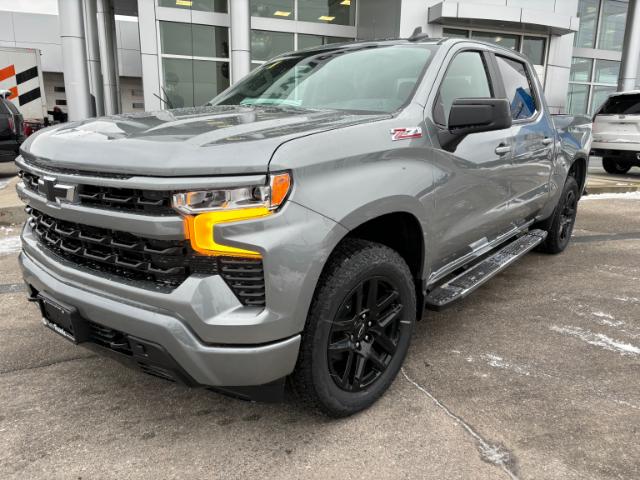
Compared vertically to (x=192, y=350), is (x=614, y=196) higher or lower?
lower

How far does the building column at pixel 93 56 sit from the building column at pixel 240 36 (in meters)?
5.58

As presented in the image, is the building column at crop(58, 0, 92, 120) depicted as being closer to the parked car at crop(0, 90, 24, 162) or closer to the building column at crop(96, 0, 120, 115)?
the parked car at crop(0, 90, 24, 162)

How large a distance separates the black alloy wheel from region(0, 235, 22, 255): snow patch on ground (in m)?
4.30

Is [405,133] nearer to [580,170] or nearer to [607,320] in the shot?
[607,320]

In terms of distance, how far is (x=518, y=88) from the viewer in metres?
4.02

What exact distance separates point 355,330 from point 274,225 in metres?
0.74

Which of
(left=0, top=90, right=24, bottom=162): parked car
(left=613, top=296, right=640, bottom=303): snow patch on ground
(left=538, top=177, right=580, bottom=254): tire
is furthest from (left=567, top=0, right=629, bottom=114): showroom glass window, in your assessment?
(left=0, top=90, right=24, bottom=162): parked car

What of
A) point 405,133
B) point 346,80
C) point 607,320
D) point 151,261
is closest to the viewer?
point 151,261

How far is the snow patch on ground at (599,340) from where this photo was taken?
3195 millimetres

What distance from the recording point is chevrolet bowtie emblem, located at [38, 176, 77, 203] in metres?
2.08

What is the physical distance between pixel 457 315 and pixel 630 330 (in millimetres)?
1115

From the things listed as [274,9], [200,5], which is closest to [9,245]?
[200,5]

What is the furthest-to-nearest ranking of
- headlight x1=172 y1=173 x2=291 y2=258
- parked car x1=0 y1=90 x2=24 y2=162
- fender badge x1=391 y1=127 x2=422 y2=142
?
1. parked car x1=0 y1=90 x2=24 y2=162
2. fender badge x1=391 y1=127 x2=422 y2=142
3. headlight x1=172 y1=173 x2=291 y2=258

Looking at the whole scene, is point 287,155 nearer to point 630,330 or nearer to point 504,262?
point 504,262
